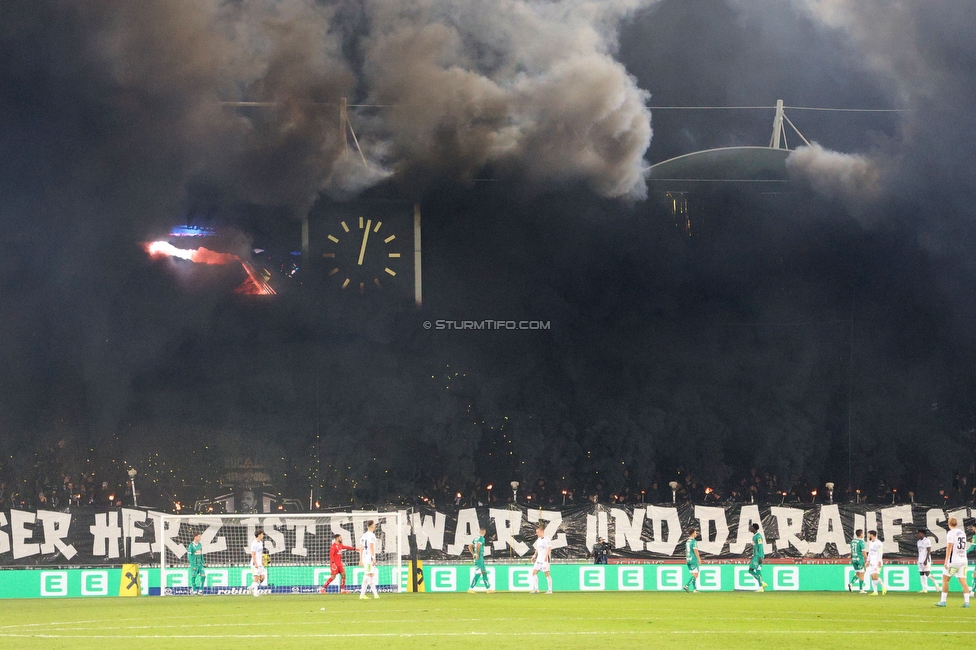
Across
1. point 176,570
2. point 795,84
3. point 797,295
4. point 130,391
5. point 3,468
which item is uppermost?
point 795,84

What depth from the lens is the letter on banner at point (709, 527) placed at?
30688mm

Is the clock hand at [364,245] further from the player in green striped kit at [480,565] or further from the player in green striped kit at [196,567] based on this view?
the player in green striped kit at [196,567]

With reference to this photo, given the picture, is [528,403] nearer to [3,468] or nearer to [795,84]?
[795,84]

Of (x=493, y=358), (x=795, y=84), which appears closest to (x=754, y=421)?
(x=493, y=358)

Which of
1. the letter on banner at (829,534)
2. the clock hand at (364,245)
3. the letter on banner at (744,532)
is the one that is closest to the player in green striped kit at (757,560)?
the letter on banner at (744,532)

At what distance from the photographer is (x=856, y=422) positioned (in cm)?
4319

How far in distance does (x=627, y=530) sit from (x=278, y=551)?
9.47 metres

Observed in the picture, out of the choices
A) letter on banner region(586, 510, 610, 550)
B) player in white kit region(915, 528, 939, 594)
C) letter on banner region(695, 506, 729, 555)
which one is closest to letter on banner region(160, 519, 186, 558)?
letter on banner region(586, 510, 610, 550)

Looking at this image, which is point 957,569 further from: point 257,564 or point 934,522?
point 257,564

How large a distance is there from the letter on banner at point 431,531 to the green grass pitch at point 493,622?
478 centimetres

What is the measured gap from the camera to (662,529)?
30781mm

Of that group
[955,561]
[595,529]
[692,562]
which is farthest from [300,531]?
[955,561]

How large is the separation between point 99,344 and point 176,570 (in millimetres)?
18603

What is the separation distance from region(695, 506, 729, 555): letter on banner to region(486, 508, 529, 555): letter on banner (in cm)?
487
